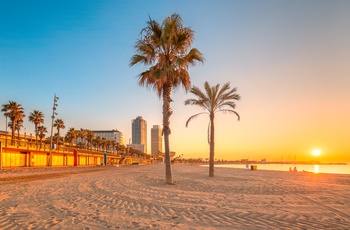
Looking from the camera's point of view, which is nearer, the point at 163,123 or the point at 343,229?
the point at 343,229

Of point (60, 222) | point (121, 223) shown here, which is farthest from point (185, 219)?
point (60, 222)

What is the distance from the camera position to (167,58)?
57.1ft

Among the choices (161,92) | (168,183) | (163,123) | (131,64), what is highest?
(131,64)

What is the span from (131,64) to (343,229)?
1450 cm

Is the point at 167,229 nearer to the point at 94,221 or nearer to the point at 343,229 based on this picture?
the point at 94,221

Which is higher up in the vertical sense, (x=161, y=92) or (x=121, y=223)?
(x=161, y=92)

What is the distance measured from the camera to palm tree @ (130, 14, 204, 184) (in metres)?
16.8

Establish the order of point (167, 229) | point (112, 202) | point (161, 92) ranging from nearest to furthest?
1. point (167, 229)
2. point (112, 202)
3. point (161, 92)

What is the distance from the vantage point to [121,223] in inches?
272

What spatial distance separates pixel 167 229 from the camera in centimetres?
638

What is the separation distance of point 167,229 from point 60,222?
9.39 ft

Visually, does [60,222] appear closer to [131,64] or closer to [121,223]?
[121,223]

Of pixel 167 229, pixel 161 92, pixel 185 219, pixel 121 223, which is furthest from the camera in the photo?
pixel 161 92

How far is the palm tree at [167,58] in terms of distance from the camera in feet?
55.0
